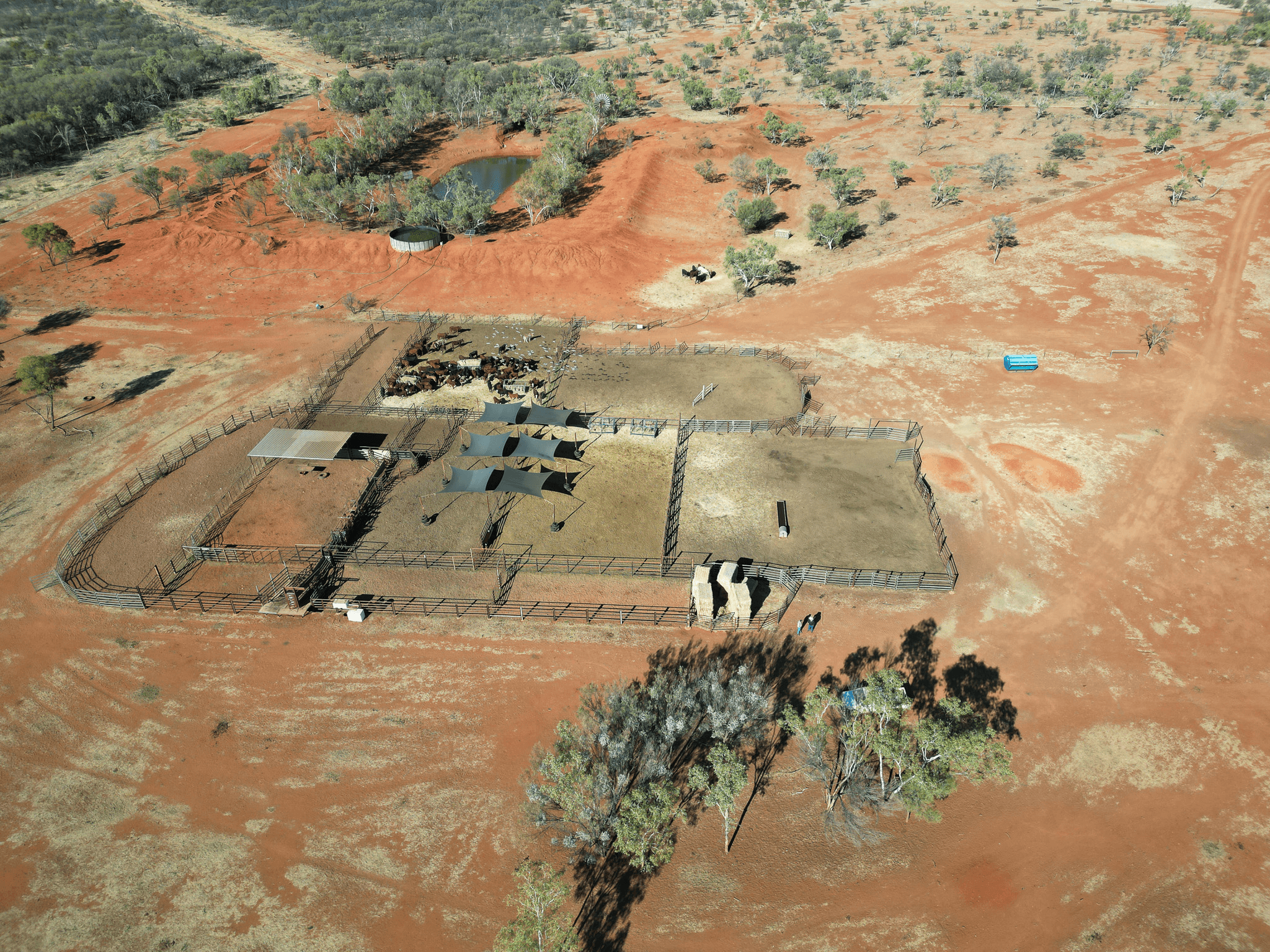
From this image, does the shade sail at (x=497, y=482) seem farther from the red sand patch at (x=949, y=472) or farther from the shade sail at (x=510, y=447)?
the red sand patch at (x=949, y=472)

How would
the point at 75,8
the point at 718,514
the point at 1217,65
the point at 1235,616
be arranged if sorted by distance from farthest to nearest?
the point at 75,8 → the point at 1217,65 → the point at 718,514 → the point at 1235,616

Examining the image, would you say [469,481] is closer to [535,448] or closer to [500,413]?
[535,448]

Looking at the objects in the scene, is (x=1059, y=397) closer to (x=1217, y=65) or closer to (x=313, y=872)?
(x=313, y=872)

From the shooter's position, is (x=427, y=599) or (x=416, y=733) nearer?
(x=416, y=733)

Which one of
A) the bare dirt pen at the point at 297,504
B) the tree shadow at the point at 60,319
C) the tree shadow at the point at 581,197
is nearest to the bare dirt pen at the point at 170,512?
the bare dirt pen at the point at 297,504

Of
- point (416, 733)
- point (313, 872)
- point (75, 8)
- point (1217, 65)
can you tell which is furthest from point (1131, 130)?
point (75, 8)

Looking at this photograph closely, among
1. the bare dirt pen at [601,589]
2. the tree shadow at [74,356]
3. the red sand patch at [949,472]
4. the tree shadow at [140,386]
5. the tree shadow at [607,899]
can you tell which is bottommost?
the tree shadow at [607,899]

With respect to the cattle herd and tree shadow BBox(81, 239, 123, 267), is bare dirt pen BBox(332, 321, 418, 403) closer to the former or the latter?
the cattle herd
